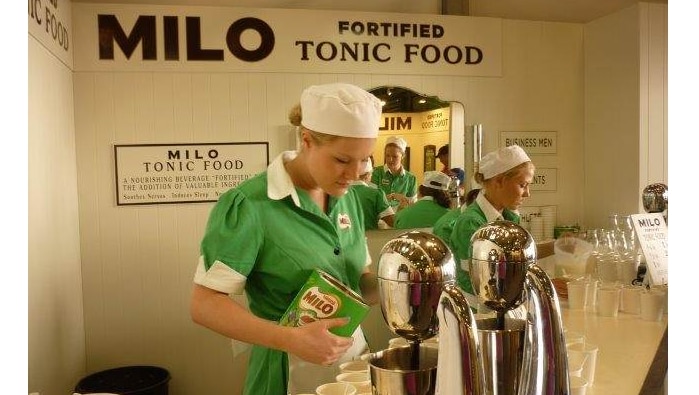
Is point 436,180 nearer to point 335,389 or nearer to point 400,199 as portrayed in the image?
point 400,199

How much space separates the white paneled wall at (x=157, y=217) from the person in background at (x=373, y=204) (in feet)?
1.48

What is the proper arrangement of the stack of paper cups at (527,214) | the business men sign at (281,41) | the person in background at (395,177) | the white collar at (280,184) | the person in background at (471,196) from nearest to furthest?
1. the white collar at (280,184)
2. the business men sign at (281,41)
3. the person in background at (471,196)
4. the person in background at (395,177)
5. the stack of paper cups at (527,214)

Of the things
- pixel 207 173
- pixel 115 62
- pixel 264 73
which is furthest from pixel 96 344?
pixel 264 73

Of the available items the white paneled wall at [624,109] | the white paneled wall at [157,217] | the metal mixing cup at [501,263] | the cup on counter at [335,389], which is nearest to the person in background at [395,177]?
the white paneled wall at [157,217]

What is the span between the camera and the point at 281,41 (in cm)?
329

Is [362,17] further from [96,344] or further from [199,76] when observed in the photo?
[96,344]

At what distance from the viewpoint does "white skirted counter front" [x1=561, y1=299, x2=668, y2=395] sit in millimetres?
1196

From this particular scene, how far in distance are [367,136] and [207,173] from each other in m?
2.05

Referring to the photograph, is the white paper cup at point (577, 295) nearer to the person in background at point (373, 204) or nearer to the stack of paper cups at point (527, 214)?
the person in background at point (373, 204)

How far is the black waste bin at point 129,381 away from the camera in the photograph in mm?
2879

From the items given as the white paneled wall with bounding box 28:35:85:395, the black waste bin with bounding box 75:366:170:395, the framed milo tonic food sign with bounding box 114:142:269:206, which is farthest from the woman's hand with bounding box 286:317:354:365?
the framed milo tonic food sign with bounding box 114:142:269:206

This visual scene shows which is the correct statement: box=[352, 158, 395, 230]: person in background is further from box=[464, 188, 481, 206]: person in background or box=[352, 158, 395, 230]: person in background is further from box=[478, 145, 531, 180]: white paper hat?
box=[478, 145, 531, 180]: white paper hat

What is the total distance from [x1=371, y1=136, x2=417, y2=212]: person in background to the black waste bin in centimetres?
154

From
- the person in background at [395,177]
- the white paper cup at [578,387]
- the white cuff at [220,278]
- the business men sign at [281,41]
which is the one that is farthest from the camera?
the person in background at [395,177]
